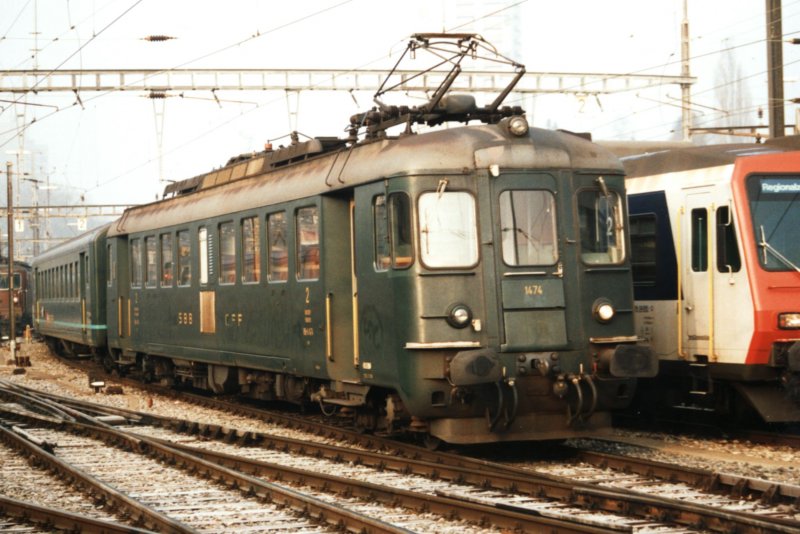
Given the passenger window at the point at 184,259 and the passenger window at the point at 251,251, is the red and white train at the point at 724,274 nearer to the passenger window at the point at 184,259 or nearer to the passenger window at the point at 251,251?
the passenger window at the point at 251,251

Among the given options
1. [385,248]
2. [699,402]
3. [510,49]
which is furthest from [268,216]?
[510,49]

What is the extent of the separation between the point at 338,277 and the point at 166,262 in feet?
25.2

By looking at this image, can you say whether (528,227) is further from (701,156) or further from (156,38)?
(156,38)

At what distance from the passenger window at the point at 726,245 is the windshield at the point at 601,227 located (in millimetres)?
1821

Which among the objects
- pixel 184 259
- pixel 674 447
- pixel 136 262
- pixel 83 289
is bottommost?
pixel 674 447

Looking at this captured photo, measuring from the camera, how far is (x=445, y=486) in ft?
33.0

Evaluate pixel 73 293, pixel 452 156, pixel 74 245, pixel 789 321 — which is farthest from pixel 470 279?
pixel 74 245

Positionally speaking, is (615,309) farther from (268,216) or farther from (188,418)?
(188,418)

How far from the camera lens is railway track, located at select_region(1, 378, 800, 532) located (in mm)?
7984

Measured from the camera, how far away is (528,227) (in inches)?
448

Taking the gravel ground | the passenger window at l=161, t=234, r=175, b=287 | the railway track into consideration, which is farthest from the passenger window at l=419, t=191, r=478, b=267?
the passenger window at l=161, t=234, r=175, b=287

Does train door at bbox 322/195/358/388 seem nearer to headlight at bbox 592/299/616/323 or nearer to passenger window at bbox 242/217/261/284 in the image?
passenger window at bbox 242/217/261/284

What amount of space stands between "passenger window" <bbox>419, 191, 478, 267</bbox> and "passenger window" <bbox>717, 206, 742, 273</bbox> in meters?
3.31

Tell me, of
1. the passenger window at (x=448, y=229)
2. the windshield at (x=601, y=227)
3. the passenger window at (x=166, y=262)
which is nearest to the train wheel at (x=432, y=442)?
the passenger window at (x=448, y=229)
